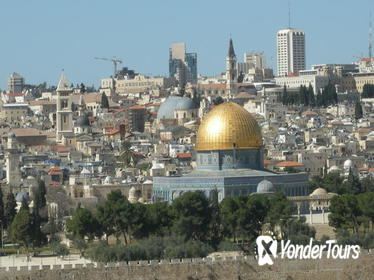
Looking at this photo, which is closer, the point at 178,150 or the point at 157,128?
the point at 178,150

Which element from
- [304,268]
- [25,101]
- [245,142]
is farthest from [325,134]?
[304,268]

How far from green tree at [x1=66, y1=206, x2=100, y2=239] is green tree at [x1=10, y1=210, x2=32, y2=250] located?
1.64 meters

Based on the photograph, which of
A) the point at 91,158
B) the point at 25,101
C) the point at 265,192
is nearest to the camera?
the point at 265,192

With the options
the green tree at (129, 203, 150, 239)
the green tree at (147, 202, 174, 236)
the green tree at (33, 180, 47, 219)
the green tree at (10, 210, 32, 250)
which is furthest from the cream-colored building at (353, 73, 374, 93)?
the green tree at (129, 203, 150, 239)

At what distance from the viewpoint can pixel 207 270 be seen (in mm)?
50250

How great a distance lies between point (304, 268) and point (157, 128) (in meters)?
79.9

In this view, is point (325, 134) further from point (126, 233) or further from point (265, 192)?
point (126, 233)

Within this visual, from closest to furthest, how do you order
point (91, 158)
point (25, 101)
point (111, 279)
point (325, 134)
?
point (111, 279), point (91, 158), point (325, 134), point (25, 101)

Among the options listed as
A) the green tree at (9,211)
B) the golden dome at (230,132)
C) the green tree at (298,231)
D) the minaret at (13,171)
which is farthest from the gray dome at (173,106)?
the green tree at (298,231)

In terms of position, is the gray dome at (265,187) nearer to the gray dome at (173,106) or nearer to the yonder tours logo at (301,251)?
the yonder tours logo at (301,251)

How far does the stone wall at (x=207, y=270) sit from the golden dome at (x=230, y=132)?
Result: 84.8ft

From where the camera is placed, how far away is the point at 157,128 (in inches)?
5138

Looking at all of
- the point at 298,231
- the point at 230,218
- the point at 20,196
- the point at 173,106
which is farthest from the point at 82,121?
the point at 298,231

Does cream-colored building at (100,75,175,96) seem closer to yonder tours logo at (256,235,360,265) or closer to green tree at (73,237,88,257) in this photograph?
green tree at (73,237,88,257)
